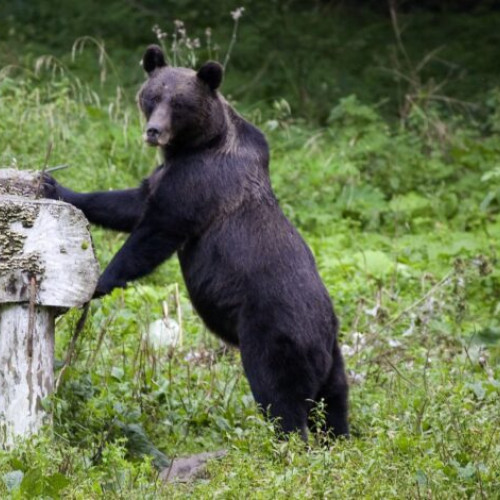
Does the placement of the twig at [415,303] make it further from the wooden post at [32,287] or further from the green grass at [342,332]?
the wooden post at [32,287]

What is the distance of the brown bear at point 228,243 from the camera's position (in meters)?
6.62

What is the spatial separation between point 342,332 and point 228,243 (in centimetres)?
241

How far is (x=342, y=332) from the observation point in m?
8.99

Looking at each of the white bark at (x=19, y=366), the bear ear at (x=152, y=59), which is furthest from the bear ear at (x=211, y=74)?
the white bark at (x=19, y=366)

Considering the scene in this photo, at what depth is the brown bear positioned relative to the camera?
6.62 m

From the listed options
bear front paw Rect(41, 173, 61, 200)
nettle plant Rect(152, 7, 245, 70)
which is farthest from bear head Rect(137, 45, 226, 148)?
nettle plant Rect(152, 7, 245, 70)

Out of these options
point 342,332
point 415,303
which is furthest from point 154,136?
point 415,303

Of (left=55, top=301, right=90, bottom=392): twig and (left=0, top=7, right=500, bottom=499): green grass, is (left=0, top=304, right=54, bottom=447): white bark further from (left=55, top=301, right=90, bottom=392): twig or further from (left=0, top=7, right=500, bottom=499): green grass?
(left=55, top=301, right=90, bottom=392): twig

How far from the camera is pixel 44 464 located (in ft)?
18.1

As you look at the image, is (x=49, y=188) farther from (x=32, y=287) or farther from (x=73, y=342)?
(x=32, y=287)

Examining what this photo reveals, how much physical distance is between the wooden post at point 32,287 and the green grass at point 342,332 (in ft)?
0.66

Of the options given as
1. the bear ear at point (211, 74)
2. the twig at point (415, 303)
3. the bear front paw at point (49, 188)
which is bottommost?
the twig at point (415, 303)

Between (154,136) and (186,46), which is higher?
(186,46)

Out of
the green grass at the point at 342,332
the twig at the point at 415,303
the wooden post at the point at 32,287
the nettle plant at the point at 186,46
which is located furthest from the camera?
the nettle plant at the point at 186,46
